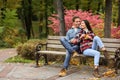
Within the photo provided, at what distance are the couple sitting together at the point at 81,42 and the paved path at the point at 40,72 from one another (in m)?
0.29

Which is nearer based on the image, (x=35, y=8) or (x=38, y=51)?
(x=38, y=51)

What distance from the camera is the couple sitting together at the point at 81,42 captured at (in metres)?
9.34

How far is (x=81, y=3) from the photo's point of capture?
35031 mm

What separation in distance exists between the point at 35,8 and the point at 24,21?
132 inches

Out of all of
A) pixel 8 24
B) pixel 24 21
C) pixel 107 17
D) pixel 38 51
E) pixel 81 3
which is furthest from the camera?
pixel 24 21

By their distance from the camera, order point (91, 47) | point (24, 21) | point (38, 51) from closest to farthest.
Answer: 1. point (91, 47)
2. point (38, 51)
3. point (24, 21)

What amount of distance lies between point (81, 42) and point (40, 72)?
1.41m

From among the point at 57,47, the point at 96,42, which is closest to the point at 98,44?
the point at 96,42

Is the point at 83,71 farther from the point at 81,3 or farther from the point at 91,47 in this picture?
the point at 81,3

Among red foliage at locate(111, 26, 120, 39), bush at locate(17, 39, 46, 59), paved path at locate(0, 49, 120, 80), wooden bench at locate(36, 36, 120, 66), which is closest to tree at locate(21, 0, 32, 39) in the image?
red foliage at locate(111, 26, 120, 39)

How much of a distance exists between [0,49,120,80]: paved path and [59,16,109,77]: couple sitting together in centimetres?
29

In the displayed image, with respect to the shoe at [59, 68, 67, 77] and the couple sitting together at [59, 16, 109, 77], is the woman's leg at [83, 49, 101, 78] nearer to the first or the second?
the couple sitting together at [59, 16, 109, 77]

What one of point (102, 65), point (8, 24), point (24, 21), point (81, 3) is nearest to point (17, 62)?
point (102, 65)

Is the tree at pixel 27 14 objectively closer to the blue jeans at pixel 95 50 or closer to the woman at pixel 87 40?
the woman at pixel 87 40
